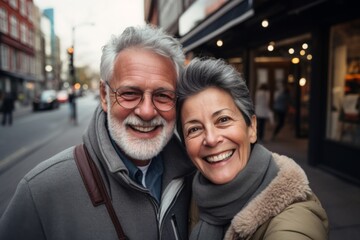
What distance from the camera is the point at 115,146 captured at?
5.93 feet

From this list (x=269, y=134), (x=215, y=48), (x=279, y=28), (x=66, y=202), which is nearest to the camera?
(x=66, y=202)

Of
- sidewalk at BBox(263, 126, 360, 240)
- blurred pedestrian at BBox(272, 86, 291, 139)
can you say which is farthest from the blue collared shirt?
blurred pedestrian at BBox(272, 86, 291, 139)

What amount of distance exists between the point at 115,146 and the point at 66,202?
40 centimetres

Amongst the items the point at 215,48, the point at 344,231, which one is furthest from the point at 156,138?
the point at 215,48

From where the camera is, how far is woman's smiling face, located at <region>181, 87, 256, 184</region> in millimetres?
1640

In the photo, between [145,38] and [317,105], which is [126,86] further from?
[317,105]

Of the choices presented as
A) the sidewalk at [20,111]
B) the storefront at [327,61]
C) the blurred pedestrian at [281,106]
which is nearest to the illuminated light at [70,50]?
the sidewalk at [20,111]

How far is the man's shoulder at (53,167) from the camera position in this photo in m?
Result: 1.58

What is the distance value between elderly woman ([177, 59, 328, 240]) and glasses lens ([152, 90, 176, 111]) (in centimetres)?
5

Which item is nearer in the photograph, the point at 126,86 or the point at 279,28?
the point at 126,86

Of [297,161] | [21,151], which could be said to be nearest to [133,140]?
[297,161]

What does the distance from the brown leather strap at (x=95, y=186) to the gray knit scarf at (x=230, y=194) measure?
40 centimetres

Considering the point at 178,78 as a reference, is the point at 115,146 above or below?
below

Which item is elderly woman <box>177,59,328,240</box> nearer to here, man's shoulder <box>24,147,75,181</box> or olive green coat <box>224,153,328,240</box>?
olive green coat <box>224,153,328,240</box>
